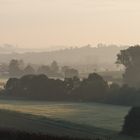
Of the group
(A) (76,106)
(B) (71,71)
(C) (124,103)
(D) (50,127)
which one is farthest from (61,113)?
(B) (71,71)

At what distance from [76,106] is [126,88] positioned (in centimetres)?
1113

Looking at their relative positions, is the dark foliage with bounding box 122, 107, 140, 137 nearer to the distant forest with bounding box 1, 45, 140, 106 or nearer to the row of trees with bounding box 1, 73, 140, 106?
the distant forest with bounding box 1, 45, 140, 106

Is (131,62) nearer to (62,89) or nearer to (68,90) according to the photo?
(68,90)

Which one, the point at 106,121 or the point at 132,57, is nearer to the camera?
the point at 106,121

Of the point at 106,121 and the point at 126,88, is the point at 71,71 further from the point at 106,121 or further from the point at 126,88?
the point at 106,121

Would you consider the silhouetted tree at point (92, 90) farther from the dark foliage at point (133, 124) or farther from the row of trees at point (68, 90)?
the dark foliage at point (133, 124)

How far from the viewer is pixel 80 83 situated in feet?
283

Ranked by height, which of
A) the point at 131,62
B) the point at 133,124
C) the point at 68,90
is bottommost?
the point at 133,124

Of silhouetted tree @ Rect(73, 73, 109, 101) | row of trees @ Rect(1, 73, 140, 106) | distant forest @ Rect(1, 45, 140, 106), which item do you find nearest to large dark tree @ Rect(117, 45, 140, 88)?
distant forest @ Rect(1, 45, 140, 106)

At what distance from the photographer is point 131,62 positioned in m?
113

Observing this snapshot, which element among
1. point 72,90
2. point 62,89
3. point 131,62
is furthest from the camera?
point 131,62

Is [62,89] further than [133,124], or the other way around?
[62,89]

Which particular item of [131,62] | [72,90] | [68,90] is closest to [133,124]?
[72,90]

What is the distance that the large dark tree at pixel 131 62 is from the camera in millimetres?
108188
